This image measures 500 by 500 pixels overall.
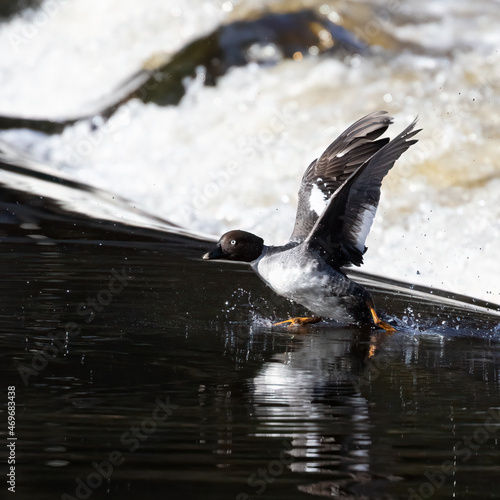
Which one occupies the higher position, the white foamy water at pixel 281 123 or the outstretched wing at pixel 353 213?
the white foamy water at pixel 281 123

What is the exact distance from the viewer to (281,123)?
55.9 ft

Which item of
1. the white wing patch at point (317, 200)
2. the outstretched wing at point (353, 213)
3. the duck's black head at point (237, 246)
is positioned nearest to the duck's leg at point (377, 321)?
the outstretched wing at point (353, 213)

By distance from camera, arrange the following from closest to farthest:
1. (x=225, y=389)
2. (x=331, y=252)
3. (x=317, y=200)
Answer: (x=225, y=389), (x=331, y=252), (x=317, y=200)

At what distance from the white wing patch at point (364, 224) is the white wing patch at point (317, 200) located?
66 cm

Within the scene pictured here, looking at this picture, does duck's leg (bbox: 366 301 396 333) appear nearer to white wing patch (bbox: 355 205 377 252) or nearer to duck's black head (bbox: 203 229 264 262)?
white wing patch (bbox: 355 205 377 252)

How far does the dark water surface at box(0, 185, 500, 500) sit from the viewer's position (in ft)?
13.1

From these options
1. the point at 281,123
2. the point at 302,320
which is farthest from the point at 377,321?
the point at 281,123

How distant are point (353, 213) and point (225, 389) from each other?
2548 millimetres

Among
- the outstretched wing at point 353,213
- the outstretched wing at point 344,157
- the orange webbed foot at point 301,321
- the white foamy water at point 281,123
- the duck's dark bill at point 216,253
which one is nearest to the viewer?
the outstretched wing at point 353,213

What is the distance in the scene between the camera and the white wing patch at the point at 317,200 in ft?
27.2

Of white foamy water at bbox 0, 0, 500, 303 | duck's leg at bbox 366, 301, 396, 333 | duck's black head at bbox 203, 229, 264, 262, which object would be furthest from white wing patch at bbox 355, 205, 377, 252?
white foamy water at bbox 0, 0, 500, 303

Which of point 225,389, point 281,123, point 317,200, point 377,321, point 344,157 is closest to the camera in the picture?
point 225,389

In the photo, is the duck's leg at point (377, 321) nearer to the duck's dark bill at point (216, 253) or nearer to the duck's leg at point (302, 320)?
the duck's leg at point (302, 320)

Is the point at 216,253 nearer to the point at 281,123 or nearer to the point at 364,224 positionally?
the point at 364,224
